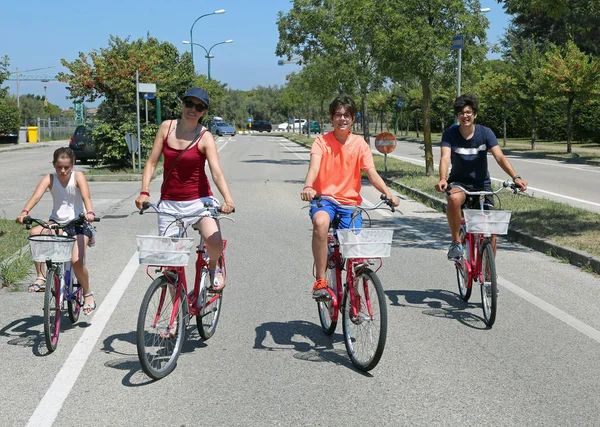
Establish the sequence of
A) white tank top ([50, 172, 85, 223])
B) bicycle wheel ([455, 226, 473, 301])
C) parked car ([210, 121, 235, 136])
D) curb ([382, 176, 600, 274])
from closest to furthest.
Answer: white tank top ([50, 172, 85, 223]) → bicycle wheel ([455, 226, 473, 301]) → curb ([382, 176, 600, 274]) → parked car ([210, 121, 235, 136])

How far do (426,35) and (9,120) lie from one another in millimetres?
46859

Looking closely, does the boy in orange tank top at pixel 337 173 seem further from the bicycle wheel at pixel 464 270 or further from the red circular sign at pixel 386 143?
the red circular sign at pixel 386 143

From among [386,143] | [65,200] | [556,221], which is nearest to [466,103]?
[65,200]

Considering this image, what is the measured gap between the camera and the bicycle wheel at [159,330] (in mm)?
5074

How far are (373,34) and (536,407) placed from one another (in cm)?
1892

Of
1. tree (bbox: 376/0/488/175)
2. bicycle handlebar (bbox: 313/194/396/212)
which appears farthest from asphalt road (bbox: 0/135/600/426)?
tree (bbox: 376/0/488/175)

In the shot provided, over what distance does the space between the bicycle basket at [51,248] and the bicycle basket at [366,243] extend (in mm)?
1954

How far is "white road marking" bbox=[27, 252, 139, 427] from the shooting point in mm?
4574

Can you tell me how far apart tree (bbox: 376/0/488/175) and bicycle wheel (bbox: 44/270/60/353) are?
659 inches

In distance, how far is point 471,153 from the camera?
7293 mm

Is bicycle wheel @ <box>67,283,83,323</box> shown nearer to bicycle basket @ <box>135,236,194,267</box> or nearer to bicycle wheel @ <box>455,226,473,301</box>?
bicycle basket @ <box>135,236,194,267</box>

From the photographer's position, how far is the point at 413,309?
7.25m

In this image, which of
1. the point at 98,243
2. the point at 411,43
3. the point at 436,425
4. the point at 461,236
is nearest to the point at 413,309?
the point at 461,236

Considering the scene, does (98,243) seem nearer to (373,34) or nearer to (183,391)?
(183,391)
